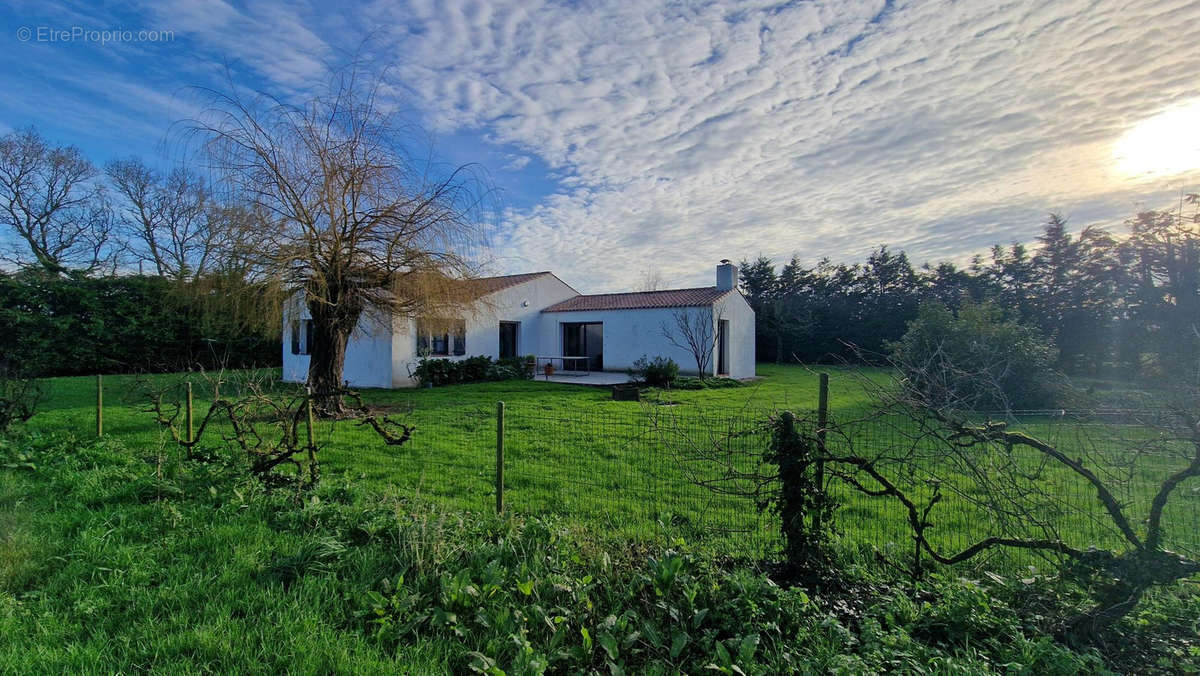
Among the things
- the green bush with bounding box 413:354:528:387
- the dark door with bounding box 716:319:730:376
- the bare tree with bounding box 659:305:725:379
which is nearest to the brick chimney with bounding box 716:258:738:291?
the dark door with bounding box 716:319:730:376

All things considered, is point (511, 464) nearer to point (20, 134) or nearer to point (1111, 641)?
point (1111, 641)

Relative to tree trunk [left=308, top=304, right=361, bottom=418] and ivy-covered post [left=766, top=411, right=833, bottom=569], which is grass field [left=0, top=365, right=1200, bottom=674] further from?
tree trunk [left=308, top=304, right=361, bottom=418]

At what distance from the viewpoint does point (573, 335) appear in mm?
21938

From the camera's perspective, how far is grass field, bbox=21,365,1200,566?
3.54 meters

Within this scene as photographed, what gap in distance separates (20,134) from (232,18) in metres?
22.9

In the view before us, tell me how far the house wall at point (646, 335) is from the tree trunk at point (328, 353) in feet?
36.4

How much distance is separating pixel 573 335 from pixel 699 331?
641 cm

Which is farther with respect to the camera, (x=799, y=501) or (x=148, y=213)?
(x=148, y=213)

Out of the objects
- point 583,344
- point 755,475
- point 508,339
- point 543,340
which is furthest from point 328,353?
point 583,344

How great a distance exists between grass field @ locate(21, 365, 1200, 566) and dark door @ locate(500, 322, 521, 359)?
385 inches

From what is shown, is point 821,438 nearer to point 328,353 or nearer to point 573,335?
point 328,353

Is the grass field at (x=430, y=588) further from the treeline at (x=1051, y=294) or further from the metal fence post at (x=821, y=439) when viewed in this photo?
the treeline at (x=1051, y=294)

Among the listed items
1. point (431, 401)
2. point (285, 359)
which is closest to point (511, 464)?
point (431, 401)

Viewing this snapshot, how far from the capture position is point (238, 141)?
8219mm
